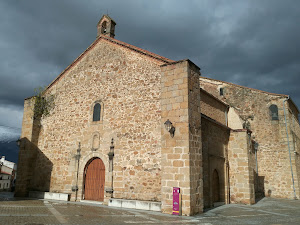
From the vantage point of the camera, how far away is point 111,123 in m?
11.6

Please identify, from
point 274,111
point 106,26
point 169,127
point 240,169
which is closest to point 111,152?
point 169,127

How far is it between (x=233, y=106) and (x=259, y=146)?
3.46 m

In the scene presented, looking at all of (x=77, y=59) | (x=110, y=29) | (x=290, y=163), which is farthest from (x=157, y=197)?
(x=290, y=163)

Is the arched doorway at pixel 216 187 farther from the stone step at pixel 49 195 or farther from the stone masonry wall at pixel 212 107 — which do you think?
the stone step at pixel 49 195

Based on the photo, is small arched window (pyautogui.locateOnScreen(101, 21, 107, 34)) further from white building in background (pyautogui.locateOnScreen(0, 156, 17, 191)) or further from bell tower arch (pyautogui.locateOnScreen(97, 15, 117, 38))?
white building in background (pyautogui.locateOnScreen(0, 156, 17, 191))

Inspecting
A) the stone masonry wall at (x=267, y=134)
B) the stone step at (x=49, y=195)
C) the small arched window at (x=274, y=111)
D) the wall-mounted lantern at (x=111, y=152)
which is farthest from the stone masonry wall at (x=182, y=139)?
the small arched window at (x=274, y=111)

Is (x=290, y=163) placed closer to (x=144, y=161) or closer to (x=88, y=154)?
(x=144, y=161)

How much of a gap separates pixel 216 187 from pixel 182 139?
15.2ft

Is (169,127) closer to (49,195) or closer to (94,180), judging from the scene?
(94,180)

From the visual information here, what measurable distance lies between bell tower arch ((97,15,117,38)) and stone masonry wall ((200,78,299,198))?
9901 millimetres

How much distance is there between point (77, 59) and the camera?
14047 mm

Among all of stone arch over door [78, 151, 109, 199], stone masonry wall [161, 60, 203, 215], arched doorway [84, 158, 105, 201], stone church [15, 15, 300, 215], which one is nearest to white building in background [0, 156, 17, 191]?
stone church [15, 15, 300, 215]

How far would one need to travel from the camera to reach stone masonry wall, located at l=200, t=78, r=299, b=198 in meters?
16.3

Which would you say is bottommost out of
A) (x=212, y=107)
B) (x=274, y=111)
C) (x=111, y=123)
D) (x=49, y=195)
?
(x=49, y=195)
